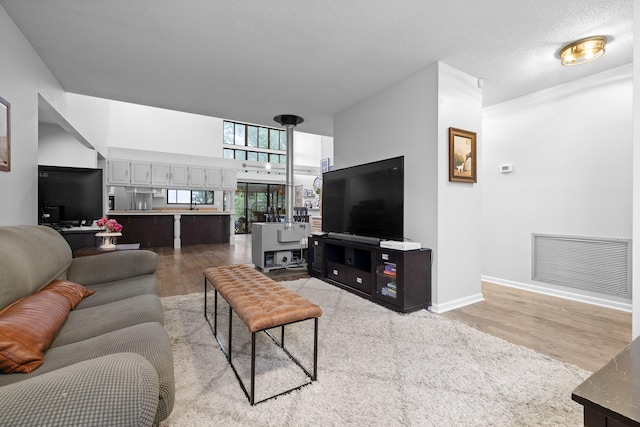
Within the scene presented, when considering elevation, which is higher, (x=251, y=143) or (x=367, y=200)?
(x=251, y=143)

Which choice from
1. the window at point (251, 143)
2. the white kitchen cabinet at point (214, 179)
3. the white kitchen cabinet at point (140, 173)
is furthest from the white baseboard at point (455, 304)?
the window at point (251, 143)

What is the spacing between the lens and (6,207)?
217cm

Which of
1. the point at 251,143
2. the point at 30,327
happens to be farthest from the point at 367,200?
the point at 251,143

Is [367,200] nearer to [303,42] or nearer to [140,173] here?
[303,42]

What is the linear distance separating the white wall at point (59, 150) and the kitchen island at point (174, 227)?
5.19 ft

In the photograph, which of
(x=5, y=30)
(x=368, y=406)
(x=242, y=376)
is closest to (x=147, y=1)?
(x=5, y=30)

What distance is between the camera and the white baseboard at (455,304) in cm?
282

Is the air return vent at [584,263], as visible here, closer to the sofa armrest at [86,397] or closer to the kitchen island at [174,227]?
the sofa armrest at [86,397]

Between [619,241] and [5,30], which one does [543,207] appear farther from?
[5,30]

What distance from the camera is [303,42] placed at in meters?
2.53

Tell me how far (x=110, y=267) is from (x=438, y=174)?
3.02 meters

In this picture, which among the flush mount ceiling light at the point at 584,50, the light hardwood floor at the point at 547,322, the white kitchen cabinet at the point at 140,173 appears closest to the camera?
the light hardwood floor at the point at 547,322

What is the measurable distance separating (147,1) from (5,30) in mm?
1110

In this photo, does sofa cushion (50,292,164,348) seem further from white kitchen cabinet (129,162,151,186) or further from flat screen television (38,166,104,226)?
white kitchen cabinet (129,162,151,186)
